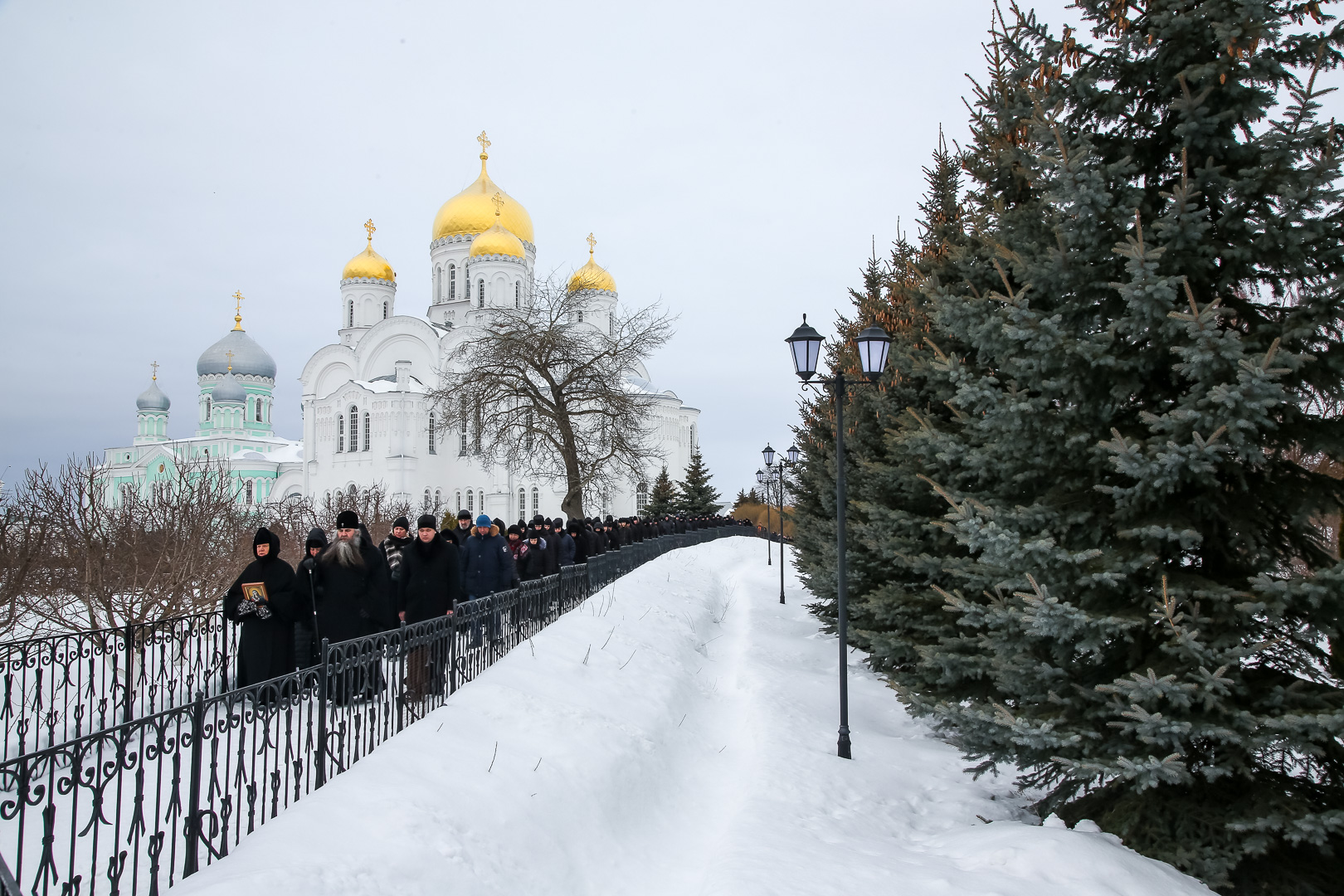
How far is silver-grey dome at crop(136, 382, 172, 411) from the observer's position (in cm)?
7181

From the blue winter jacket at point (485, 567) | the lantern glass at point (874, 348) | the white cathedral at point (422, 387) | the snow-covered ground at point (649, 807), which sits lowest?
the snow-covered ground at point (649, 807)

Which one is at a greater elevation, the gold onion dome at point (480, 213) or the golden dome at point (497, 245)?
the gold onion dome at point (480, 213)

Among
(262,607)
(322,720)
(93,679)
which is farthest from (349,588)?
(322,720)

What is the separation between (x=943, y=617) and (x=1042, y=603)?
3.60 m

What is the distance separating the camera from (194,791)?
12.1ft

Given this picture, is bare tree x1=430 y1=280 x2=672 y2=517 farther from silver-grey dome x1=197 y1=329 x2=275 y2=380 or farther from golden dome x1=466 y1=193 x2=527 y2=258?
silver-grey dome x1=197 y1=329 x2=275 y2=380

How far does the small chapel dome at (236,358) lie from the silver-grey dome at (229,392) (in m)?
1.18

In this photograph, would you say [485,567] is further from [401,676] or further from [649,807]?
[649,807]

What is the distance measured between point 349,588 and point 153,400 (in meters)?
76.7

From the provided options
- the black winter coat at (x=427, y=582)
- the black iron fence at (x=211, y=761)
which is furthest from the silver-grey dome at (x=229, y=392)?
the black winter coat at (x=427, y=582)

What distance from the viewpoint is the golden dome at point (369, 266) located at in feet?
181

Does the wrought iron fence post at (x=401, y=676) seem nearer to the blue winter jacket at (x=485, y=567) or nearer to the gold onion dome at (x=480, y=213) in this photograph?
the blue winter jacket at (x=485, y=567)

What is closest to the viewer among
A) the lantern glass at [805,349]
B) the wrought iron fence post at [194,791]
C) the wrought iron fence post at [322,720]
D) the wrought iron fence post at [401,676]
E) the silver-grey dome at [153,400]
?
the wrought iron fence post at [194,791]

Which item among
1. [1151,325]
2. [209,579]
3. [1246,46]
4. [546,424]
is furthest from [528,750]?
[546,424]
